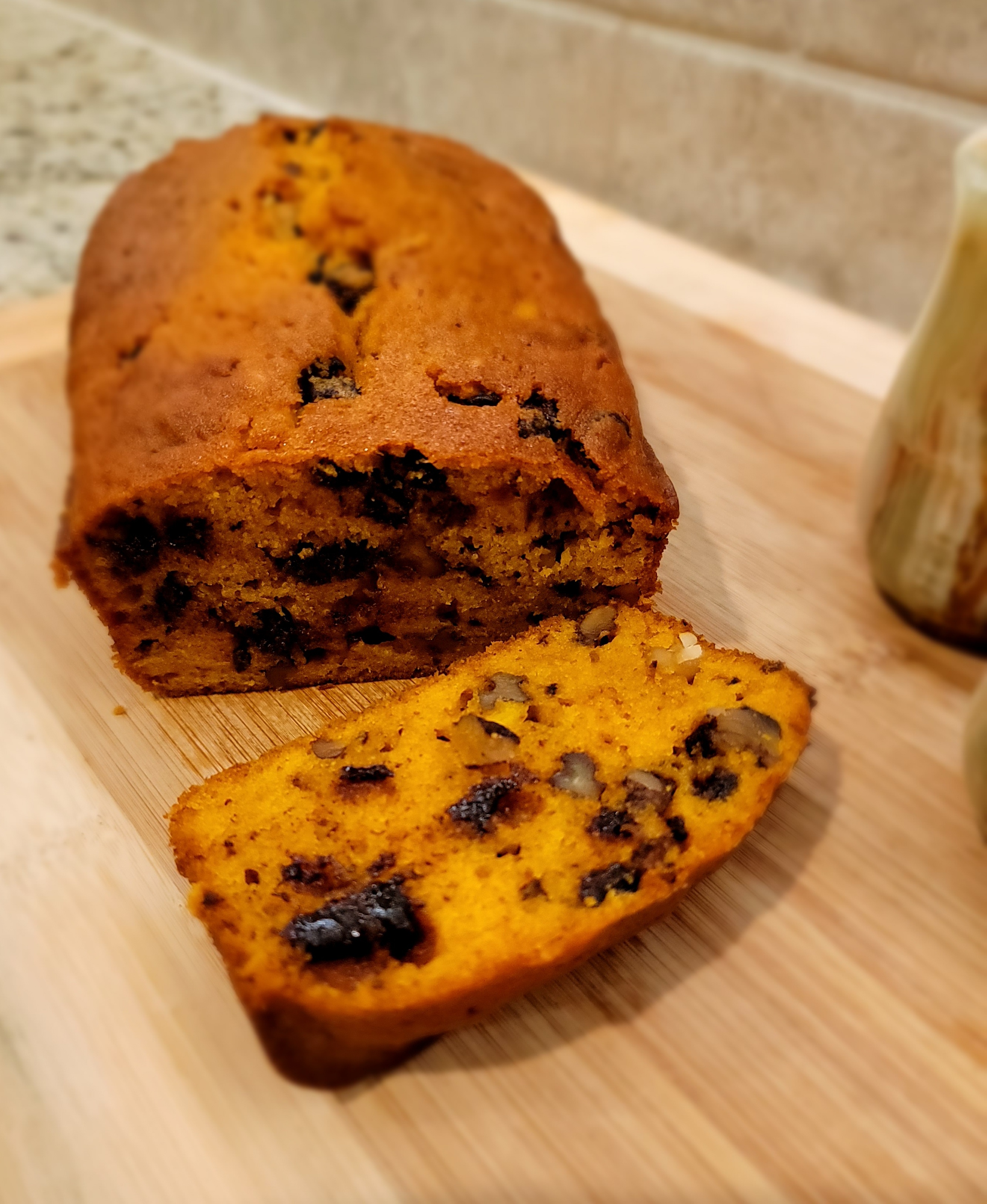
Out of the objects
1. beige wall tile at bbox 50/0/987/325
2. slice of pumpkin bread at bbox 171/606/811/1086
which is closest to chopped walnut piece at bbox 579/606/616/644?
slice of pumpkin bread at bbox 171/606/811/1086

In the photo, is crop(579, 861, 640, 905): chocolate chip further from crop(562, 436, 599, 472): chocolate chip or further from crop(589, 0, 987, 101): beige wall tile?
crop(589, 0, 987, 101): beige wall tile

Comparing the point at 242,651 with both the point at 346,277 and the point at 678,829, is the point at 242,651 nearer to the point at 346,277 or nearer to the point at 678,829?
the point at 346,277

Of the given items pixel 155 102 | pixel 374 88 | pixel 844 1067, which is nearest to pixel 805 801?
pixel 844 1067

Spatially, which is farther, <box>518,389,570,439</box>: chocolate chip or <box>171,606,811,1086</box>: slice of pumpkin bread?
<box>518,389,570,439</box>: chocolate chip

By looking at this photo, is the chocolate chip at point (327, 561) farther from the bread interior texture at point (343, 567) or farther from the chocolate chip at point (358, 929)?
the chocolate chip at point (358, 929)

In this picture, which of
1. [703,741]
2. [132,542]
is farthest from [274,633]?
[703,741]

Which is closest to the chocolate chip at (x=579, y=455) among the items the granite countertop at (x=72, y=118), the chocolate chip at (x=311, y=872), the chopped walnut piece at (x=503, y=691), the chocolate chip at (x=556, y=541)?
the chocolate chip at (x=556, y=541)
